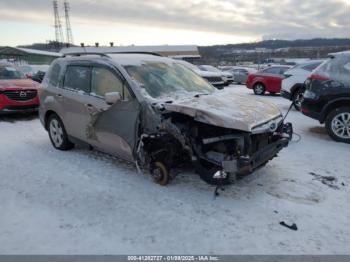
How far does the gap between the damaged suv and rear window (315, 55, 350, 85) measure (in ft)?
8.67

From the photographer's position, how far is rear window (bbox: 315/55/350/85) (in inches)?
288

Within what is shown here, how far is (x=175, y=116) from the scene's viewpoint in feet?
15.9

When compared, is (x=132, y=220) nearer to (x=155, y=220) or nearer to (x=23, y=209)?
(x=155, y=220)

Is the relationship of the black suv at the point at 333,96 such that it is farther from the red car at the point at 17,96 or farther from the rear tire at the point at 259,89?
the rear tire at the point at 259,89

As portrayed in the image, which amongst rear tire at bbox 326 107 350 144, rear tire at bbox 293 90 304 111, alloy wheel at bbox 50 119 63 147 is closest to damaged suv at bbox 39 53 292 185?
alloy wheel at bbox 50 119 63 147

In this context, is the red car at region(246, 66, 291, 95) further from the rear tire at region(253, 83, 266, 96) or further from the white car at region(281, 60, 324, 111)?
the white car at region(281, 60, 324, 111)

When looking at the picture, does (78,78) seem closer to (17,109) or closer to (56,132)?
(56,132)

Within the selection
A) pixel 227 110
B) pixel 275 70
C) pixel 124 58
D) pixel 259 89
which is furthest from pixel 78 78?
pixel 275 70

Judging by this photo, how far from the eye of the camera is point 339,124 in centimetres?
750

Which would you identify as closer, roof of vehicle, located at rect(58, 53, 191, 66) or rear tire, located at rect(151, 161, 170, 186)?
rear tire, located at rect(151, 161, 170, 186)

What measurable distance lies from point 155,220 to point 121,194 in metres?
0.90

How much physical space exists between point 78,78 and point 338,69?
5278mm

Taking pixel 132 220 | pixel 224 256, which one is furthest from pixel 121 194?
pixel 224 256

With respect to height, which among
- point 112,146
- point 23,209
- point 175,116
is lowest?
point 23,209
